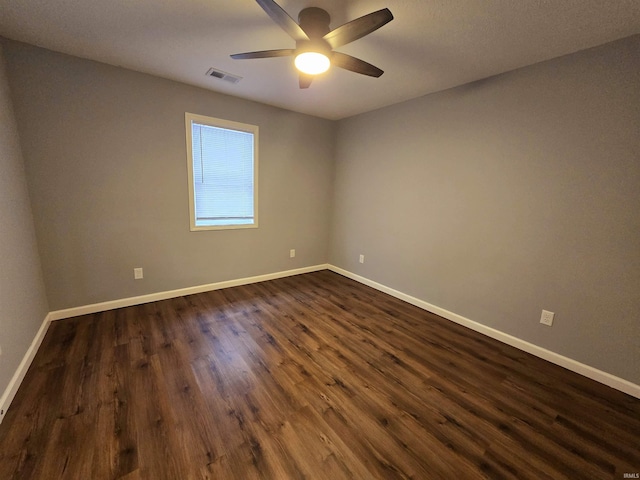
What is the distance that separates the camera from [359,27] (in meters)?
1.40

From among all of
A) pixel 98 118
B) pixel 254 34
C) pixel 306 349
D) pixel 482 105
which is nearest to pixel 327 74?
pixel 254 34

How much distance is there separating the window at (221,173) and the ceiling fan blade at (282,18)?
188cm

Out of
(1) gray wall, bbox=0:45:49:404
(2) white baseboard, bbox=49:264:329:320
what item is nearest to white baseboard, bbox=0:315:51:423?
(1) gray wall, bbox=0:45:49:404

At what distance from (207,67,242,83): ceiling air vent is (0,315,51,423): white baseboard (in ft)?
9.05

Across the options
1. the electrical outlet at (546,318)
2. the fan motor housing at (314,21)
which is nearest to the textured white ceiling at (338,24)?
the fan motor housing at (314,21)

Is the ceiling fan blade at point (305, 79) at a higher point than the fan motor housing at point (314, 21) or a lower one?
lower

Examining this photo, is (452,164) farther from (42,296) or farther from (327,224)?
(42,296)

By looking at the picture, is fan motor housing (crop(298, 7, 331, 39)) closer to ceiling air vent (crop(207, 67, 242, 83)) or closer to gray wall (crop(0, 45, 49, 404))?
ceiling air vent (crop(207, 67, 242, 83))

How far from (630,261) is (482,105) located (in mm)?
1712

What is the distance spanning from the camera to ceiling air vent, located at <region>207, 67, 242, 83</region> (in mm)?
2484

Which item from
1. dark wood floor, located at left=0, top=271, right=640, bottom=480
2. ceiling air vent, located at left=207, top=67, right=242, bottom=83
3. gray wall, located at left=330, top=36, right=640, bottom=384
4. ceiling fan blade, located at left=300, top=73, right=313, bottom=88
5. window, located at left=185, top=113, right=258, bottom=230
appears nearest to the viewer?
dark wood floor, located at left=0, top=271, right=640, bottom=480

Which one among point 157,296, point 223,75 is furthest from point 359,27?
point 157,296

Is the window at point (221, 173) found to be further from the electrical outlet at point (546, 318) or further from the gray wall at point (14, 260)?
the electrical outlet at point (546, 318)

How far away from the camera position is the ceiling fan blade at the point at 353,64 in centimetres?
170
